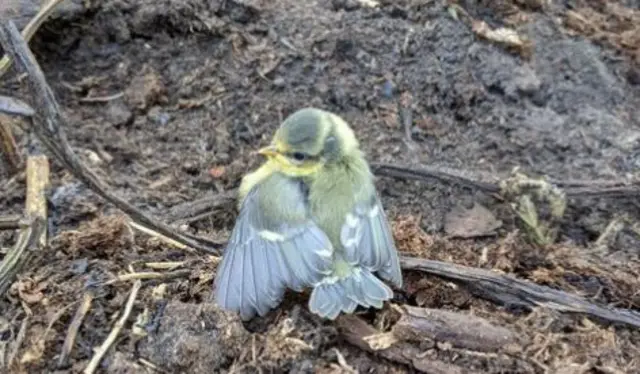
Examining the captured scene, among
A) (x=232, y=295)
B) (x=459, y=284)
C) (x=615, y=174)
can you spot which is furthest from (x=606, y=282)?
(x=232, y=295)

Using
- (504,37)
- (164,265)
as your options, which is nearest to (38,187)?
(164,265)

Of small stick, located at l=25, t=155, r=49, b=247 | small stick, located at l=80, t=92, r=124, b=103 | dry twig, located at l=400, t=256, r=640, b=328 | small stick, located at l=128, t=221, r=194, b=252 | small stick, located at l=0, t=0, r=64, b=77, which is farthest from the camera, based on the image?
small stick, located at l=80, t=92, r=124, b=103

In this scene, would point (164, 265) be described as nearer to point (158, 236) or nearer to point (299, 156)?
point (158, 236)

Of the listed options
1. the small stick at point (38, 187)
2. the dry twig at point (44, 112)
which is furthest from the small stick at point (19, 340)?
the dry twig at point (44, 112)

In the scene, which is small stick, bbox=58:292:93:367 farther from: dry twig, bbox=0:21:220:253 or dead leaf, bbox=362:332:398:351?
dead leaf, bbox=362:332:398:351

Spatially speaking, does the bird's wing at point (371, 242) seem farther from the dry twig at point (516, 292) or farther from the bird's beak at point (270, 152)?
Answer: the bird's beak at point (270, 152)

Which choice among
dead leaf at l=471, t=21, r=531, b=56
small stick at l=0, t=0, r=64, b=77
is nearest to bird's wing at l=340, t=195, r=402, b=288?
dead leaf at l=471, t=21, r=531, b=56

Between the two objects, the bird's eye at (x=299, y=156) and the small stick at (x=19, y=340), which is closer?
the small stick at (x=19, y=340)
